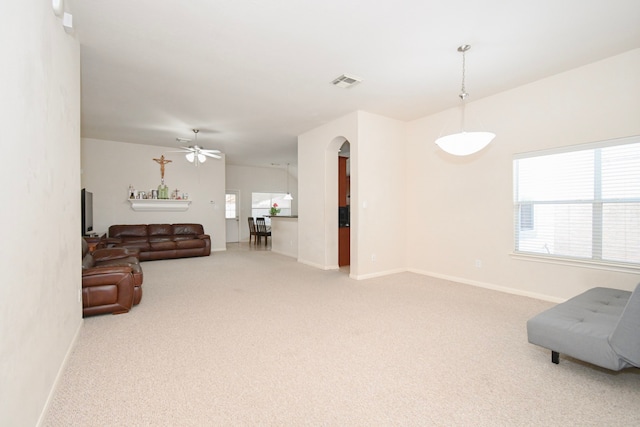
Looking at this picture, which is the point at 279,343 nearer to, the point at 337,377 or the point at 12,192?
the point at 337,377

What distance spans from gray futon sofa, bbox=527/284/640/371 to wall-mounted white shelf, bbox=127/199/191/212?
7924mm

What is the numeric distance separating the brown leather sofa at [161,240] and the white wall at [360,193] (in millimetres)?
2864

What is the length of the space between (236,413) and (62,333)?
1532mm

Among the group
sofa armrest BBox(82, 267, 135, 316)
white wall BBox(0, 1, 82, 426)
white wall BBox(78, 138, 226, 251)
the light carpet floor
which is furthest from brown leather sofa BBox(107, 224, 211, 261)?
white wall BBox(0, 1, 82, 426)

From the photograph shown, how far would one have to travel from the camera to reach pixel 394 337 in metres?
2.68

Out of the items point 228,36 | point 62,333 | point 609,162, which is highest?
→ point 228,36

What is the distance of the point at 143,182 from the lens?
7461 millimetres

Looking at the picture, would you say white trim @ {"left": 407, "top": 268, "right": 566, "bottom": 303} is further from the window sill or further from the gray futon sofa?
the gray futon sofa

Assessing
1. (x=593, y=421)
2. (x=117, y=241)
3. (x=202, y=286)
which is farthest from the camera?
(x=117, y=241)

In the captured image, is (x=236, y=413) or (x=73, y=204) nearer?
(x=236, y=413)

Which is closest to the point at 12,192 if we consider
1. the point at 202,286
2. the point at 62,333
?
the point at 62,333

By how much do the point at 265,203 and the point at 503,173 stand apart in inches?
339

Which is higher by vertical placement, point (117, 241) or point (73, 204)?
point (73, 204)

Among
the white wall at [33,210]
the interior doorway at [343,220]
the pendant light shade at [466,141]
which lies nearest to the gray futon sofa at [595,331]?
the pendant light shade at [466,141]
